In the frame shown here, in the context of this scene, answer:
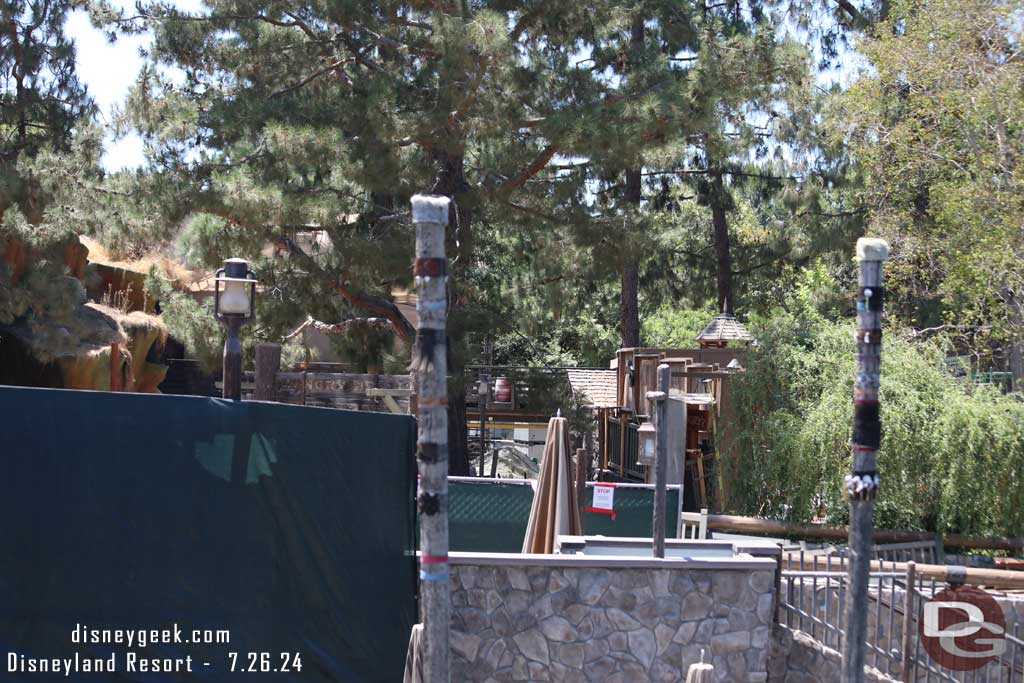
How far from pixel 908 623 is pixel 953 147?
8976 millimetres

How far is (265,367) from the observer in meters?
11.9

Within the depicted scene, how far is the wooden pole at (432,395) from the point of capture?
5105 millimetres

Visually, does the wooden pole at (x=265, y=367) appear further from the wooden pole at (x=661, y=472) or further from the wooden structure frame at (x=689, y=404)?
the wooden structure frame at (x=689, y=404)

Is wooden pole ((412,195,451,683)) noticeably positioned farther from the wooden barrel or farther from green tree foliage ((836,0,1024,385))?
the wooden barrel

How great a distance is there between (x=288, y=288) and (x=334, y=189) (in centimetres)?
173

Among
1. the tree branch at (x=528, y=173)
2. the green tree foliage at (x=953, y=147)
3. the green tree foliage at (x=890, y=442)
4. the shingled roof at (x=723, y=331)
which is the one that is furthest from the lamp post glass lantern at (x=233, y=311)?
the shingled roof at (x=723, y=331)

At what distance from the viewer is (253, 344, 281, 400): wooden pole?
10.4 metres

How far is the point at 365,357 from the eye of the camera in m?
19.7

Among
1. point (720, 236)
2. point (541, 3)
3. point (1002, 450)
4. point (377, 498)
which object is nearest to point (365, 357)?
point (541, 3)

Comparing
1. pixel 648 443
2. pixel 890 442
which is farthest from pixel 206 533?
pixel 890 442

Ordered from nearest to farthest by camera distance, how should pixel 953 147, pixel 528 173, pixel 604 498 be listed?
pixel 604 498, pixel 953 147, pixel 528 173

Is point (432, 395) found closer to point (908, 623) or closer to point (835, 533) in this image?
point (908, 623)

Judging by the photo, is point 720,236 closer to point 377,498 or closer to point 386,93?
point 386,93

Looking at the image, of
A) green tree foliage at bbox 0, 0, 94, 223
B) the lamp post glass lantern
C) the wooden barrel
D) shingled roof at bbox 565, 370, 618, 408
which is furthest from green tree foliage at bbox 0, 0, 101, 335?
shingled roof at bbox 565, 370, 618, 408
